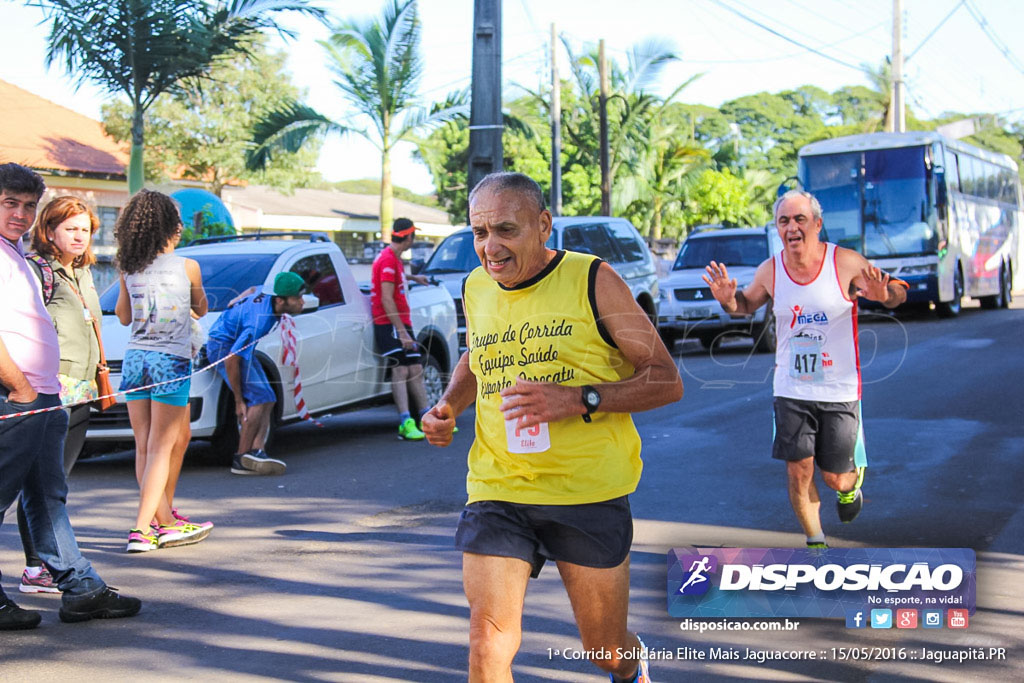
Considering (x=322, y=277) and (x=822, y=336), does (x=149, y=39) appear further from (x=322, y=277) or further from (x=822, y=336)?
(x=822, y=336)

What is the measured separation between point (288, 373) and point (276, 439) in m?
1.51

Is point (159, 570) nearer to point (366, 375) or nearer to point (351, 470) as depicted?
point (351, 470)

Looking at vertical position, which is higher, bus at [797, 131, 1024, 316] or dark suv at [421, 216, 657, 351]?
bus at [797, 131, 1024, 316]

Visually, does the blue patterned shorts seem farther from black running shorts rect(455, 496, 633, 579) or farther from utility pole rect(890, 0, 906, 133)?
utility pole rect(890, 0, 906, 133)

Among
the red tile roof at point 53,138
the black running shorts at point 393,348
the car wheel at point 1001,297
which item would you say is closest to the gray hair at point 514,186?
the black running shorts at point 393,348

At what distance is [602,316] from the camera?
3484 millimetres

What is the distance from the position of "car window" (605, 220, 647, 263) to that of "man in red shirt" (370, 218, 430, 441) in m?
6.57

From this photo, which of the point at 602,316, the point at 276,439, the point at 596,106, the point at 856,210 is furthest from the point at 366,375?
the point at 596,106

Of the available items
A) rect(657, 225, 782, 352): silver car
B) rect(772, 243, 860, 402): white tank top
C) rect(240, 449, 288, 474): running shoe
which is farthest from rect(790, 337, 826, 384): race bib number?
rect(657, 225, 782, 352): silver car

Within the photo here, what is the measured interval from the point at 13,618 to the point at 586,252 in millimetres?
9068

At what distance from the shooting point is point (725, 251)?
20406mm

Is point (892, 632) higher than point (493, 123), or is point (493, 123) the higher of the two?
point (493, 123)

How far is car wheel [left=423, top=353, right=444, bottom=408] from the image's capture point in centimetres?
→ 1170

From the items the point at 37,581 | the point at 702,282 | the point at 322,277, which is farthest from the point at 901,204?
the point at 37,581
